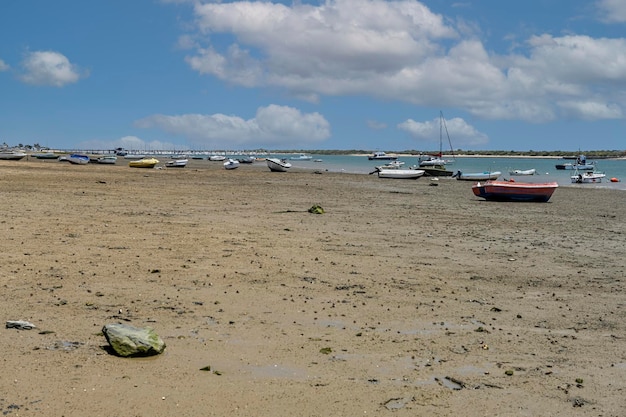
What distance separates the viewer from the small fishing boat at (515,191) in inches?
1264

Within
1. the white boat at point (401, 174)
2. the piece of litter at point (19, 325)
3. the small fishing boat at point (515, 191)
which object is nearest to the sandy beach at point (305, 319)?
the piece of litter at point (19, 325)

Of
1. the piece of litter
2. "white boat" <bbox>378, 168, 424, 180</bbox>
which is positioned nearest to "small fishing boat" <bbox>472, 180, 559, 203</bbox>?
"white boat" <bbox>378, 168, 424, 180</bbox>

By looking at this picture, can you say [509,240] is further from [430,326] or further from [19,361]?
[19,361]

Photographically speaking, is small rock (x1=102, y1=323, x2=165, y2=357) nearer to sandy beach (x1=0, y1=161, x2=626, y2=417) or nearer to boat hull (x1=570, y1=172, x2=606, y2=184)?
sandy beach (x1=0, y1=161, x2=626, y2=417)

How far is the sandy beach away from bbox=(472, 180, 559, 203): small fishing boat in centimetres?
1422

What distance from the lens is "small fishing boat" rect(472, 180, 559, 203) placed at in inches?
1264

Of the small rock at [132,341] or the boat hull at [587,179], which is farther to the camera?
the boat hull at [587,179]

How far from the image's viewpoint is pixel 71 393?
20.0 ft

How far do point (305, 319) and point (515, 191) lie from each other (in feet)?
82.2

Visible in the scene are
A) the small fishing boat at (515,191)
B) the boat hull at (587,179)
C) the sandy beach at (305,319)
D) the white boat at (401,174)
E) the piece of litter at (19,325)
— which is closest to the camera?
the sandy beach at (305,319)

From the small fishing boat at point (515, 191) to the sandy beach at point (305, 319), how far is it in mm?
14219

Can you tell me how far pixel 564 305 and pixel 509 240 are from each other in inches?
300

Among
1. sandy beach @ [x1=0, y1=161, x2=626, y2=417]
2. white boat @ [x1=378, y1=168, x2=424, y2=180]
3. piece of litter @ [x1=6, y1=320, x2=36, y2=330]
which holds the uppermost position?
white boat @ [x1=378, y1=168, x2=424, y2=180]

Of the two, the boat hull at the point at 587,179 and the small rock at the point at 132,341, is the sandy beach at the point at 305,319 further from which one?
the boat hull at the point at 587,179
